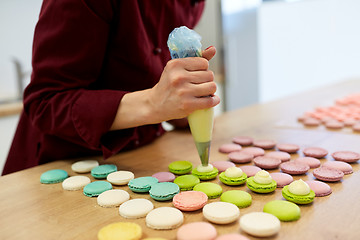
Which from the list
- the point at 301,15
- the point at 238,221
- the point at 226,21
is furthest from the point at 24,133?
the point at 301,15

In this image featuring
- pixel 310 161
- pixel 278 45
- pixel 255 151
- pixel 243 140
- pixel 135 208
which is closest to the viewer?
pixel 135 208

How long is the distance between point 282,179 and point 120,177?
35cm

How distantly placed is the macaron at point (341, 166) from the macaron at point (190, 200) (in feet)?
1.09

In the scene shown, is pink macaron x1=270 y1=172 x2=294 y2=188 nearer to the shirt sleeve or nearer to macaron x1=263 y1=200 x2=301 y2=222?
macaron x1=263 y1=200 x2=301 y2=222

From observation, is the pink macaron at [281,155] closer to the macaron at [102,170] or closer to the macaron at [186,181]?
the macaron at [186,181]

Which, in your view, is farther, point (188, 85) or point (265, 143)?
point (265, 143)

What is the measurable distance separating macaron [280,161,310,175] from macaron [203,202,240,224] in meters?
0.22

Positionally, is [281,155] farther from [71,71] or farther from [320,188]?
[71,71]

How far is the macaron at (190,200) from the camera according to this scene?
0.57m

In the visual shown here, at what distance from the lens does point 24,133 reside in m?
1.07

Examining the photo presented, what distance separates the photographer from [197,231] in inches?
19.1

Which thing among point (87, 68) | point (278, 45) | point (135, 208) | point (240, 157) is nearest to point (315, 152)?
point (240, 157)

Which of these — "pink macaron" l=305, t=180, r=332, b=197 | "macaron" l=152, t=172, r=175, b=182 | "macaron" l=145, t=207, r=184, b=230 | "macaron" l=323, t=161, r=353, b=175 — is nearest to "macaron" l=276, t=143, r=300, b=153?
"macaron" l=323, t=161, r=353, b=175

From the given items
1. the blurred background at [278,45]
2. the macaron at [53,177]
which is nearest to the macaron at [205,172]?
the macaron at [53,177]
